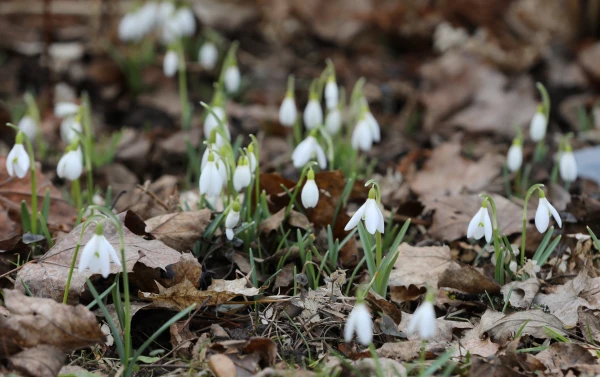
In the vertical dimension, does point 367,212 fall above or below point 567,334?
above

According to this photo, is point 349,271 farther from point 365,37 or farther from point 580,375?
point 365,37

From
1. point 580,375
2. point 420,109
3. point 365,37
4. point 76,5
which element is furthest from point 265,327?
point 76,5

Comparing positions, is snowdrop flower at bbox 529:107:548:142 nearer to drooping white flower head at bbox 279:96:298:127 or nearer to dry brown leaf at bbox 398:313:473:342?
drooping white flower head at bbox 279:96:298:127

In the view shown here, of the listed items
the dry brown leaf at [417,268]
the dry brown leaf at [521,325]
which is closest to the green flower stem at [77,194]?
the dry brown leaf at [417,268]

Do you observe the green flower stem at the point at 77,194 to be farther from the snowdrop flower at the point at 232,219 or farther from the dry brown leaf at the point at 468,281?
the dry brown leaf at the point at 468,281

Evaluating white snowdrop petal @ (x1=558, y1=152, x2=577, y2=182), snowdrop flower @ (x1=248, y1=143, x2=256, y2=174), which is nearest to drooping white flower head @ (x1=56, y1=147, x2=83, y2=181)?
snowdrop flower @ (x1=248, y1=143, x2=256, y2=174)

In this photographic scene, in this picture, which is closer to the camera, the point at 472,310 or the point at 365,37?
the point at 472,310
